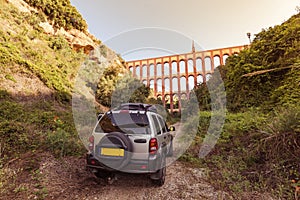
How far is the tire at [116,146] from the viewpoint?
3.12m

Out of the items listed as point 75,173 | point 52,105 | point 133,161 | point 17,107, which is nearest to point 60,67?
point 52,105

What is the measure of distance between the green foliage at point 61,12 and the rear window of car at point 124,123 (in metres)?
16.9

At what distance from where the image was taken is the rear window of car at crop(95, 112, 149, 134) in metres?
3.34

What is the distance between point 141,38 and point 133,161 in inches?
375

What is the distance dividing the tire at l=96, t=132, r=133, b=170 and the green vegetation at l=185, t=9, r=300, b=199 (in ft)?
7.19

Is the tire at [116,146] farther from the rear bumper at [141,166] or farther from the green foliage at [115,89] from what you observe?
the green foliage at [115,89]

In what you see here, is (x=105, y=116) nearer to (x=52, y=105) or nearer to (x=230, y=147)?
(x=230, y=147)

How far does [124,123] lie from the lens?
11.3 ft

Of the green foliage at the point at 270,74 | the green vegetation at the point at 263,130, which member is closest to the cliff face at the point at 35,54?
the green vegetation at the point at 263,130

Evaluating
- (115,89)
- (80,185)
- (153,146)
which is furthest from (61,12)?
(153,146)

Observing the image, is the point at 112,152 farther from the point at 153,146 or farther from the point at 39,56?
the point at 39,56

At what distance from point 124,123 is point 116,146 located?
525mm

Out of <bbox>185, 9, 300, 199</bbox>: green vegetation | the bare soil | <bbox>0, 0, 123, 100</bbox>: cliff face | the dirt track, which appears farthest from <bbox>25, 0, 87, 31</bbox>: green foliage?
<bbox>185, 9, 300, 199</bbox>: green vegetation

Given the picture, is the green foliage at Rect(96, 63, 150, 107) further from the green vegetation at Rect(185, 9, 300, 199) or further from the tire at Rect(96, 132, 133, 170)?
the tire at Rect(96, 132, 133, 170)
